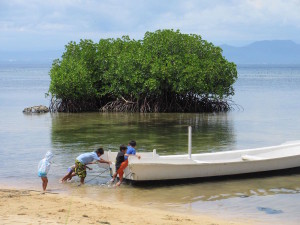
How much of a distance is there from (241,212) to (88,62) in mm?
27779

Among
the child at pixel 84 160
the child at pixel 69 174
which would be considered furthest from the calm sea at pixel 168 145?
the child at pixel 84 160

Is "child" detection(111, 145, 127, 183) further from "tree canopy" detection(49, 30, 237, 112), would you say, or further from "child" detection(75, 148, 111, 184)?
"tree canopy" detection(49, 30, 237, 112)

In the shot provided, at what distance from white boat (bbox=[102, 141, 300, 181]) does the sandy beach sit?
1759 millimetres

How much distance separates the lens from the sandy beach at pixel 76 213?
33.9 ft

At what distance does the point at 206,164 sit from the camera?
15164mm

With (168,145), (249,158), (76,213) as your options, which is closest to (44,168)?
→ (76,213)

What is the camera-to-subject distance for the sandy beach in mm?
10329

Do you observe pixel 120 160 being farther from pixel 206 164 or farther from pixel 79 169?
pixel 206 164

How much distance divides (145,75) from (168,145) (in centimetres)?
1360

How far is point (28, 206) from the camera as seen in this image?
11.5m

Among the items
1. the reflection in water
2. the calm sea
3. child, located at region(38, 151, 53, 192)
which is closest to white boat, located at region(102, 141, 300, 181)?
the calm sea

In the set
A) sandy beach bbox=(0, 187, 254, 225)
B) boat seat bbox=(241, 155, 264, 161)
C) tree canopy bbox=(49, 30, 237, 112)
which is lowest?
sandy beach bbox=(0, 187, 254, 225)

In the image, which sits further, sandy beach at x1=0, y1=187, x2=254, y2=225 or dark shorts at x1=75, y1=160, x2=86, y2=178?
dark shorts at x1=75, y1=160, x2=86, y2=178

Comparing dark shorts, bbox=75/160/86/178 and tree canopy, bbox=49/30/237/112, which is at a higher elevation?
tree canopy, bbox=49/30/237/112
